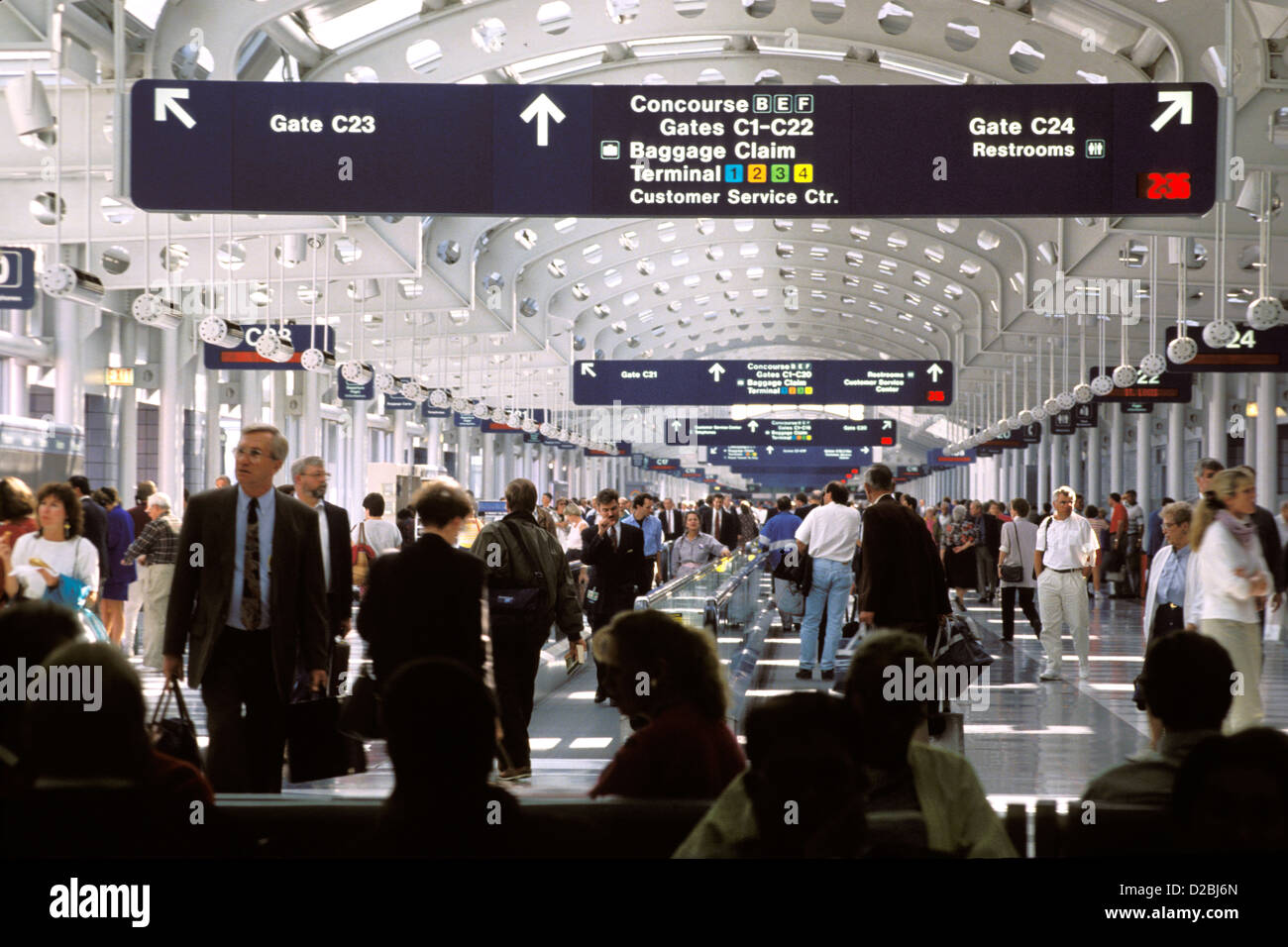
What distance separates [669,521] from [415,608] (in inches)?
914

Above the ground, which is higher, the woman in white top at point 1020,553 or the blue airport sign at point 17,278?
the blue airport sign at point 17,278

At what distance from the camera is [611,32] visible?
15656mm

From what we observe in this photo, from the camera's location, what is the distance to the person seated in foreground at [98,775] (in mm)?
2951

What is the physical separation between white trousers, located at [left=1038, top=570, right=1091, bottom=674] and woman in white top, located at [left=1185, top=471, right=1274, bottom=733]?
16.2ft

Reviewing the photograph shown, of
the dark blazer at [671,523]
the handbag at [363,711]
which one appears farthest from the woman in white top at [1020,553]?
the handbag at [363,711]

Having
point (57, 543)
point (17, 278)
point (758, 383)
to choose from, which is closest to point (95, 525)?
point (17, 278)

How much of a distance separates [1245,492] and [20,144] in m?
12.7

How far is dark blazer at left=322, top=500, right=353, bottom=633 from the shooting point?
6574 millimetres

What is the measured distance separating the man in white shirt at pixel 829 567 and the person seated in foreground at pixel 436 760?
984 centimetres

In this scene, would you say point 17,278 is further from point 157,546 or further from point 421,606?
point 421,606

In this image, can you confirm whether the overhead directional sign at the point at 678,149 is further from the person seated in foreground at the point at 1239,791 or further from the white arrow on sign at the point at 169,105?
the person seated in foreground at the point at 1239,791

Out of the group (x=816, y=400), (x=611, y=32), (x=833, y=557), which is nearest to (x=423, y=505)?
(x=833, y=557)

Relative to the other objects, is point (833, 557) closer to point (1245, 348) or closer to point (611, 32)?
point (611, 32)

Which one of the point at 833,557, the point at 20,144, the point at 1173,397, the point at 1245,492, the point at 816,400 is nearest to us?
the point at 1245,492
